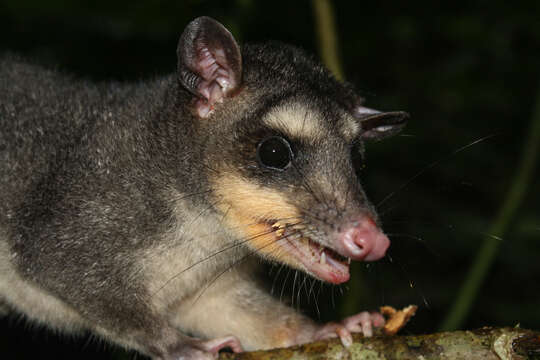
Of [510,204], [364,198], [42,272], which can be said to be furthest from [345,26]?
[42,272]

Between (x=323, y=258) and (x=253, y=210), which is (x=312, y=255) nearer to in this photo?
(x=323, y=258)

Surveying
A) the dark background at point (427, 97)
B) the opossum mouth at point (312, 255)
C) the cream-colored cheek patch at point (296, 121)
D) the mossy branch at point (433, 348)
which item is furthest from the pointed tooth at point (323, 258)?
the dark background at point (427, 97)

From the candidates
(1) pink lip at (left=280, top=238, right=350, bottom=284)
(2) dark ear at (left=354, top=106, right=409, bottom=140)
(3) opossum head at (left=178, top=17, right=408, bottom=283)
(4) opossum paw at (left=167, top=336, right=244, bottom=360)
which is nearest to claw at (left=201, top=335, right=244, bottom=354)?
(4) opossum paw at (left=167, top=336, right=244, bottom=360)

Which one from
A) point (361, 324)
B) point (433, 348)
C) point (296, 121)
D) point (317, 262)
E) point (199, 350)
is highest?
point (296, 121)

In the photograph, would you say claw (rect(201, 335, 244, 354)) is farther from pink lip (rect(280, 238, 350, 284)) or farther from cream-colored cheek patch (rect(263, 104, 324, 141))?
cream-colored cheek patch (rect(263, 104, 324, 141))

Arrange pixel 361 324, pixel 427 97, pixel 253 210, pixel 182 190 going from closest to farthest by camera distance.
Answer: pixel 253 210, pixel 182 190, pixel 361 324, pixel 427 97

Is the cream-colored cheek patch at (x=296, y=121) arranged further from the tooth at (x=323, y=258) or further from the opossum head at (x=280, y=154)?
the tooth at (x=323, y=258)

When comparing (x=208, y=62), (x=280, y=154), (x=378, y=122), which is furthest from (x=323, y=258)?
(x=208, y=62)
